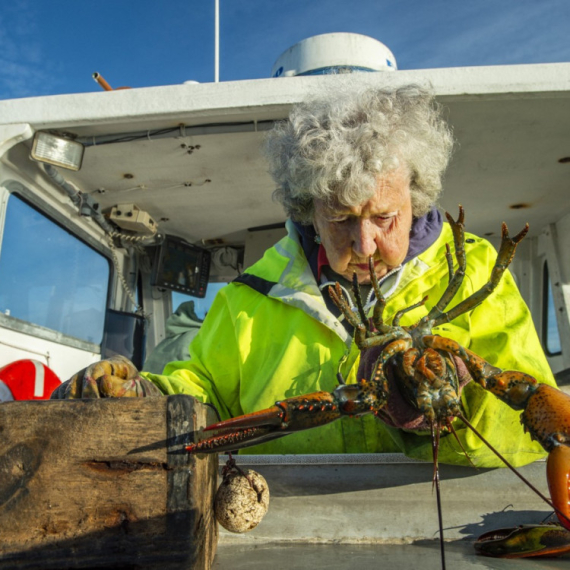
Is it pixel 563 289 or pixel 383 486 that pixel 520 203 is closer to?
pixel 563 289

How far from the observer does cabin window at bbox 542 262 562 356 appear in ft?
14.7

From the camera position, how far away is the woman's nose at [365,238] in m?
2.28

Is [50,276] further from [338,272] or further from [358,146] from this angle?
[358,146]

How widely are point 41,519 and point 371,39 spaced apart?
350 centimetres

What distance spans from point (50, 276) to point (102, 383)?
8.34 feet

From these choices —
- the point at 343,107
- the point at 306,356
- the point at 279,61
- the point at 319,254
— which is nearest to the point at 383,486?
the point at 306,356

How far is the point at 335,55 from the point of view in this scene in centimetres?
362

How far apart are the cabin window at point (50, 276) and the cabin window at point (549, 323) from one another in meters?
3.60

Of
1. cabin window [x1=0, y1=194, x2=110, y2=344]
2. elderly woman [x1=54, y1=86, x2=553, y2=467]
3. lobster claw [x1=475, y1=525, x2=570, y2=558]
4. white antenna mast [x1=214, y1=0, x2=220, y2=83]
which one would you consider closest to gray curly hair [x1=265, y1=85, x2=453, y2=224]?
elderly woman [x1=54, y1=86, x2=553, y2=467]

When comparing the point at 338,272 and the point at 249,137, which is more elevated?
the point at 249,137

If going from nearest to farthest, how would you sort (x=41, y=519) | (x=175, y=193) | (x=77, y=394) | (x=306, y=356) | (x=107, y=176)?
(x=41, y=519), (x=77, y=394), (x=306, y=356), (x=107, y=176), (x=175, y=193)

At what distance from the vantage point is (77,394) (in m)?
1.54

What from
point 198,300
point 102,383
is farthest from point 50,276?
point 102,383

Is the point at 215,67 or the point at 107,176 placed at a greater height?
the point at 215,67
